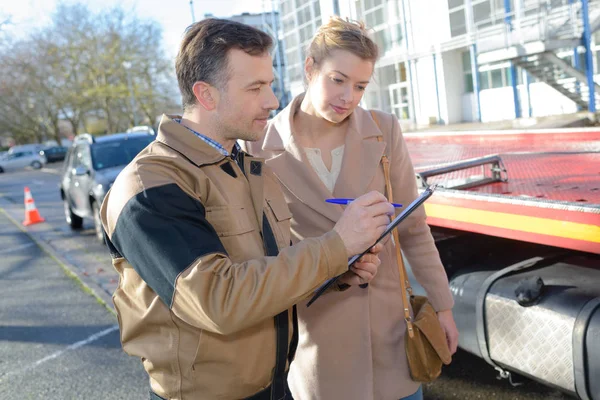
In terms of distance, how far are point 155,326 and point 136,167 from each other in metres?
0.39

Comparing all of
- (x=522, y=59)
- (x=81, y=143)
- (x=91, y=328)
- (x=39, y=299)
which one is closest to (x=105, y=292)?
(x=39, y=299)

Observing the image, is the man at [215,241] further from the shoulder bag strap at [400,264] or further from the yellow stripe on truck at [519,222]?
the yellow stripe on truck at [519,222]

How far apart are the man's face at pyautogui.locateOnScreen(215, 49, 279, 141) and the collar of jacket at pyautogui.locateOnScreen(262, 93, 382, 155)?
21.6 inches

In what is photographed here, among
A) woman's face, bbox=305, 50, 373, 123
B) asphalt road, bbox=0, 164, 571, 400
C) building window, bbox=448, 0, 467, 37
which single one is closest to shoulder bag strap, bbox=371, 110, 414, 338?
woman's face, bbox=305, 50, 373, 123

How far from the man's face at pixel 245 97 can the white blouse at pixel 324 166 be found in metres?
0.56

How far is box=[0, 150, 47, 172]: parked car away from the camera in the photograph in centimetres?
3547

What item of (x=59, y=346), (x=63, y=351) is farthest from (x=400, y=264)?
(x=59, y=346)

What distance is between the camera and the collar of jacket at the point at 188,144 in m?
1.43

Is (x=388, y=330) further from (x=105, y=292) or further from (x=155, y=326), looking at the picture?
(x=105, y=292)

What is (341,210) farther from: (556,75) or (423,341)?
(556,75)

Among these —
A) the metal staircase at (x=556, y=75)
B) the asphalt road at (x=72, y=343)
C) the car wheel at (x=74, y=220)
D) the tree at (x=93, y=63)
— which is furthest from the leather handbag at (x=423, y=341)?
the tree at (x=93, y=63)

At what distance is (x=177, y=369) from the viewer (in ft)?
4.54

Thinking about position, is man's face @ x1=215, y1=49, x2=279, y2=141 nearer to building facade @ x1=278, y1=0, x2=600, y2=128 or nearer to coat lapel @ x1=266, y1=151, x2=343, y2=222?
coat lapel @ x1=266, y1=151, x2=343, y2=222

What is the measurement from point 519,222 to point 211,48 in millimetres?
1812
